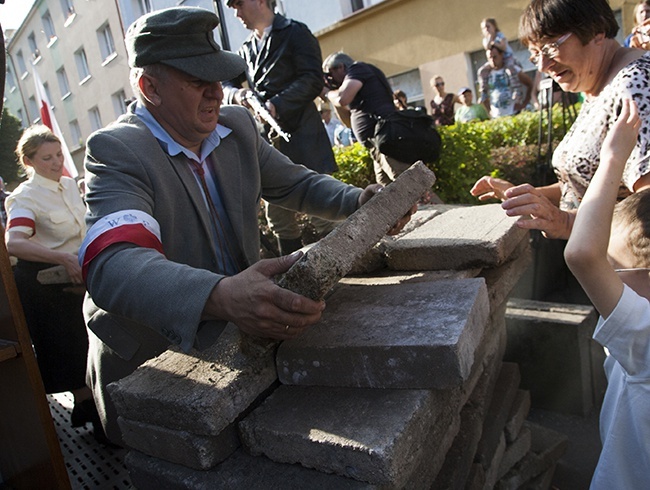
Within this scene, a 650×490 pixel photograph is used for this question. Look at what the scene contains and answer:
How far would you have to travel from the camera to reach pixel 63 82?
819 inches

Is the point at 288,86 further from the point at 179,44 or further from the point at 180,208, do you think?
the point at 180,208

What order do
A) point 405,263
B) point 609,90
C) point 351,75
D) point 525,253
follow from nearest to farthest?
point 609,90 → point 405,263 → point 525,253 → point 351,75

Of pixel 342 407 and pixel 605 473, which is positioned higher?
pixel 342 407

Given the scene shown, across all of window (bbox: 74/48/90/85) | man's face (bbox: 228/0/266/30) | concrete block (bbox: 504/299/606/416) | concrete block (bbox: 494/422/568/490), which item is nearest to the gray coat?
concrete block (bbox: 494/422/568/490)

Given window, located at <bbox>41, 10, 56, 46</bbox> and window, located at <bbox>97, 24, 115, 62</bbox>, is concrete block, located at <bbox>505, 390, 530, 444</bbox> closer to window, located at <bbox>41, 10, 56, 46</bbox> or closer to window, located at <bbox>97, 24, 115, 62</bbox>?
window, located at <bbox>97, 24, 115, 62</bbox>

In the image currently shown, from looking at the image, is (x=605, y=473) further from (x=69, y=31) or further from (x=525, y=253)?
(x=69, y=31)

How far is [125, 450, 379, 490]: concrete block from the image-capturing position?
1.48 m

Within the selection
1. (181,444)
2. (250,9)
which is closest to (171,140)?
(181,444)

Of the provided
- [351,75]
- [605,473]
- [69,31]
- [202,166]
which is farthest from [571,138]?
[69,31]

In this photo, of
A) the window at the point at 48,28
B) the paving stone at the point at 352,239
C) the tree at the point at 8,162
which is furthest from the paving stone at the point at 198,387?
the window at the point at 48,28

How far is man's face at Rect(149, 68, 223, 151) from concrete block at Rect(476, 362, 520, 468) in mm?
1698

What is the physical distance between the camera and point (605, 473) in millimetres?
1834

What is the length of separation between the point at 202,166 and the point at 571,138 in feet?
5.55

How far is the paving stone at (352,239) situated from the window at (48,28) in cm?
1679
